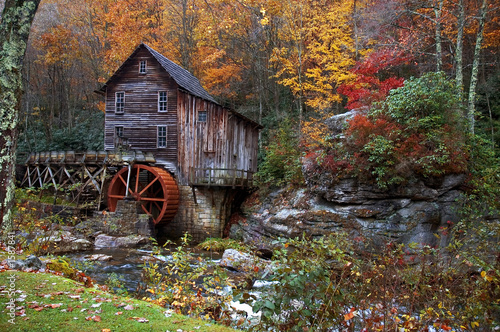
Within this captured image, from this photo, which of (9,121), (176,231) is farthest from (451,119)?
(176,231)

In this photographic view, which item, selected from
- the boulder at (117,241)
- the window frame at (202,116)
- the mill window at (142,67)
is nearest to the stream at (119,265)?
the boulder at (117,241)

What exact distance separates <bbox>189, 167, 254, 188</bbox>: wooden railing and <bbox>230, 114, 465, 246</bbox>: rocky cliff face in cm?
379

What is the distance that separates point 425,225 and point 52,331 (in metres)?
9.37

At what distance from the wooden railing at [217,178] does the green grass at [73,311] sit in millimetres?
Answer: 11585

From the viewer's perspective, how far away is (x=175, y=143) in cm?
1752

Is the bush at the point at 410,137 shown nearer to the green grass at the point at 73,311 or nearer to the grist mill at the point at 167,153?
the grist mill at the point at 167,153

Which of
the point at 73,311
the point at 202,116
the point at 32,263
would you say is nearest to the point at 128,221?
the point at 202,116

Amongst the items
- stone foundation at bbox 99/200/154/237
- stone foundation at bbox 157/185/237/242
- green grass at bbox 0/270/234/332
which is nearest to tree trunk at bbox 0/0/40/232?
green grass at bbox 0/270/234/332

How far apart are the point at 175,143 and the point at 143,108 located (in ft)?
9.22

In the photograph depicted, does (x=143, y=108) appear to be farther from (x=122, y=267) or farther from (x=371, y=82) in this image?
(x=371, y=82)

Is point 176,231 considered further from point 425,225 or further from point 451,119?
point 451,119

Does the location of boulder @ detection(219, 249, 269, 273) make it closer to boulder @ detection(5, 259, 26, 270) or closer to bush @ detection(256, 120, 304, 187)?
boulder @ detection(5, 259, 26, 270)

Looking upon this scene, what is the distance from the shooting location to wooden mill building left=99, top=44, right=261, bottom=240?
53.7ft

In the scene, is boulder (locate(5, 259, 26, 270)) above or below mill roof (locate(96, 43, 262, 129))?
below
